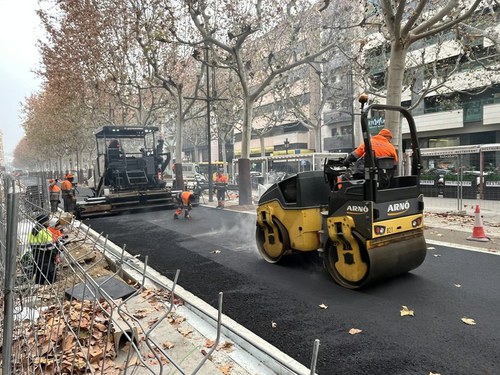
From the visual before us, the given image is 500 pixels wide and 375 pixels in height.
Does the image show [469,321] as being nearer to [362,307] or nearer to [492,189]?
[362,307]

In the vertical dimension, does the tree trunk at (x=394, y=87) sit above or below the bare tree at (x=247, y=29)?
below

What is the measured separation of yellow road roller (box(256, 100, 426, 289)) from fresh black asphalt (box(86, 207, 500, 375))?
0.40 m

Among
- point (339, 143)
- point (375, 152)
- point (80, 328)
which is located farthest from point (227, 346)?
point (339, 143)

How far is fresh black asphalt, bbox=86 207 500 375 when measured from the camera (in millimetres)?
3311

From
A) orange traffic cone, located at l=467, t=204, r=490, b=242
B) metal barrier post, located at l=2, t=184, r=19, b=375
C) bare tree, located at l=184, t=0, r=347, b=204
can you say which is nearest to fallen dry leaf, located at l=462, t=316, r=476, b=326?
A: metal barrier post, located at l=2, t=184, r=19, b=375

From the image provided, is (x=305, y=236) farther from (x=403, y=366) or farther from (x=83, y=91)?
(x=83, y=91)

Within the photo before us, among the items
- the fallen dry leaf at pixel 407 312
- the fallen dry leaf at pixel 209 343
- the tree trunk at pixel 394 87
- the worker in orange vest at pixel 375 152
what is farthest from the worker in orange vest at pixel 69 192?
the fallen dry leaf at pixel 407 312

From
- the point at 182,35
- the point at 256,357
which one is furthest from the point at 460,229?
the point at 182,35

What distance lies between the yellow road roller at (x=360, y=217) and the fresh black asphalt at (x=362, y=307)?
0.40 metres

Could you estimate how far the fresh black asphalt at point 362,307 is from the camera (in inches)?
130

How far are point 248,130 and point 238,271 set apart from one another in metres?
10.4

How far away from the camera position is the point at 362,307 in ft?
14.4

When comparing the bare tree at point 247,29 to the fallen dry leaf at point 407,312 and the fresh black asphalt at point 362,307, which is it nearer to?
the fresh black asphalt at point 362,307

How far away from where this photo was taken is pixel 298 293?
4.95m
